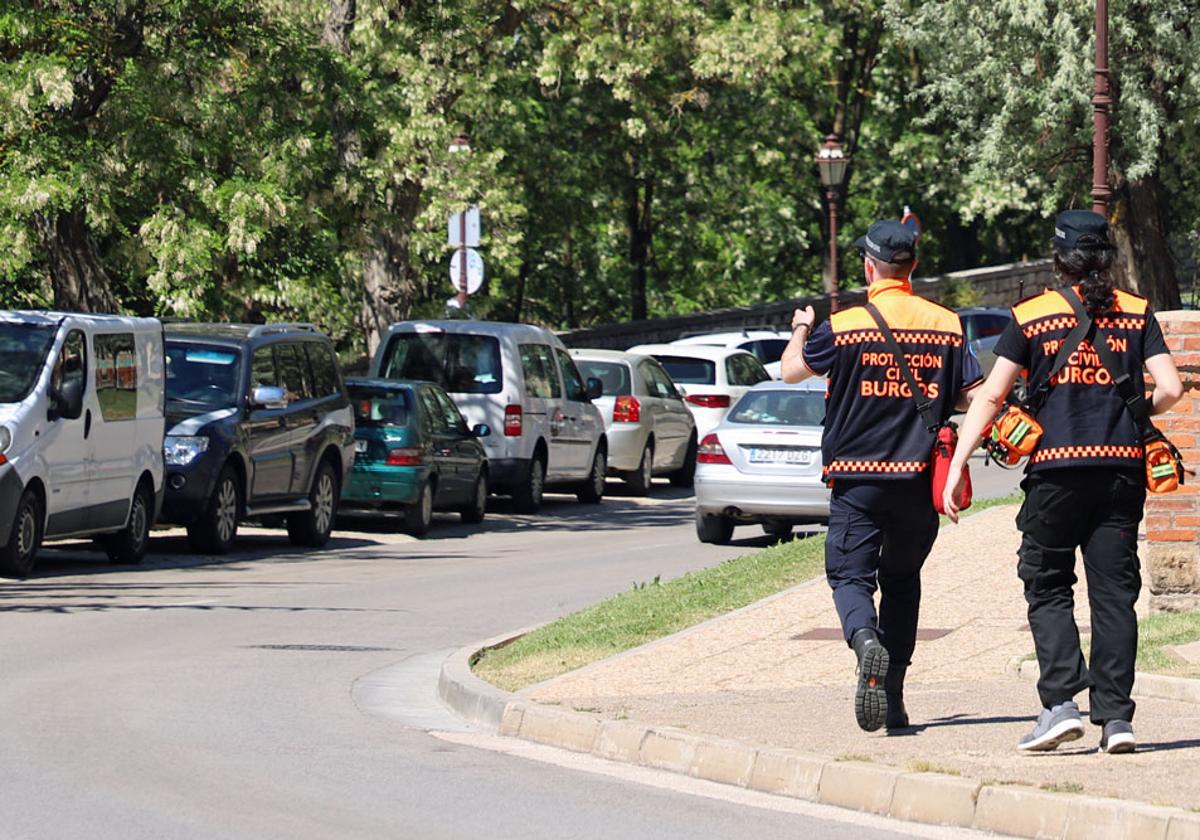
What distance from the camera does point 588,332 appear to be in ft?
141

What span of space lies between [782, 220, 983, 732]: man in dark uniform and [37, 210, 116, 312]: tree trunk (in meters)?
16.3

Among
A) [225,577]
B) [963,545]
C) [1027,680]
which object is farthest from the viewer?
[225,577]

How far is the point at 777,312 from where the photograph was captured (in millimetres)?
50312

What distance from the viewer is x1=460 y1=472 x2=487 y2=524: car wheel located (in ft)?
84.2

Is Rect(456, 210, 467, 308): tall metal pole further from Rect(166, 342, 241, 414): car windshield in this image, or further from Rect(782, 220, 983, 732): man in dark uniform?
Rect(782, 220, 983, 732): man in dark uniform

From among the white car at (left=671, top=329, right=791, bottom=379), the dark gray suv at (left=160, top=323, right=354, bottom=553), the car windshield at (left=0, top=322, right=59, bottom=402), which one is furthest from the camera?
the white car at (left=671, top=329, right=791, bottom=379)

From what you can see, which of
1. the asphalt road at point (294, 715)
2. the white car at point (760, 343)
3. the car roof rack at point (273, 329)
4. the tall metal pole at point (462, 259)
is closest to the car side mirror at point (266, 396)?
the car roof rack at point (273, 329)

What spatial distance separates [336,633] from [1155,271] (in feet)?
92.2

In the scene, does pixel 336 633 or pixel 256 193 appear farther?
pixel 256 193

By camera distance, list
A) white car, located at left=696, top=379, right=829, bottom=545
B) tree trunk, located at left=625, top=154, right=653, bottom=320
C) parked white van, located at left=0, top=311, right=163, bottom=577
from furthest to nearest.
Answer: tree trunk, located at left=625, top=154, right=653, bottom=320
white car, located at left=696, top=379, right=829, bottom=545
parked white van, located at left=0, top=311, right=163, bottom=577

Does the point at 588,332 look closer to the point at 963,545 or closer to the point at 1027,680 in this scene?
the point at 963,545

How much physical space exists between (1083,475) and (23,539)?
419 inches

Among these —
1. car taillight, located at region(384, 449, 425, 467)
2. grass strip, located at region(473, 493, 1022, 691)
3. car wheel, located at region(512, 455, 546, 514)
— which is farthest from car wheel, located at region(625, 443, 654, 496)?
grass strip, located at region(473, 493, 1022, 691)

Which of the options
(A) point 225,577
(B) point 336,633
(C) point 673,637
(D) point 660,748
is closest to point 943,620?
(C) point 673,637
